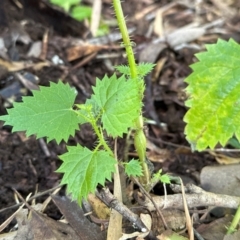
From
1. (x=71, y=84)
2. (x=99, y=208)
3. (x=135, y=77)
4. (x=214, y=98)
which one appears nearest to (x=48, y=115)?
(x=135, y=77)

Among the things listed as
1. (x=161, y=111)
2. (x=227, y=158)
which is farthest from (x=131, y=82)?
(x=161, y=111)

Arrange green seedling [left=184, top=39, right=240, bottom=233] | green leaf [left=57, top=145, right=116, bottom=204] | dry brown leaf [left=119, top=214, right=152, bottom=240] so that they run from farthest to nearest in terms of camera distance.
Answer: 1. green seedling [left=184, top=39, right=240, bottom=233]
2. dry brown leaf [left=119, top=214, right=152, bottom=240]
3. green leaf [left=57, top=145, right=116, bottom=204]

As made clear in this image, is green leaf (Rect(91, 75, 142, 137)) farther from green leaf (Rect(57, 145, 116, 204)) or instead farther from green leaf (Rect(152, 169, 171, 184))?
green leaf (Rect(152, 169, 171, 184))

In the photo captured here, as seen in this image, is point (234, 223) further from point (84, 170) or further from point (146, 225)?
point (84, 170)

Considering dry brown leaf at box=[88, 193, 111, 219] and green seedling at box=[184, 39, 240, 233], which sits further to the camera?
green seedling at box=[184, 39, 240, 233]

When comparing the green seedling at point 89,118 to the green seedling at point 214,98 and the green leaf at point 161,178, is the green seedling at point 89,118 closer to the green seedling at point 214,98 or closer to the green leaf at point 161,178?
the green leaf at point 161,178

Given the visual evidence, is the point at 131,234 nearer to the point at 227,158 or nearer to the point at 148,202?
the point at 148,202

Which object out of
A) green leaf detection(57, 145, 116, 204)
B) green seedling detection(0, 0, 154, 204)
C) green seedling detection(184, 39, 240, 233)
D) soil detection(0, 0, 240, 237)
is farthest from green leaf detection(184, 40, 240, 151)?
green leaf detection(57, 145, 116, 204)
